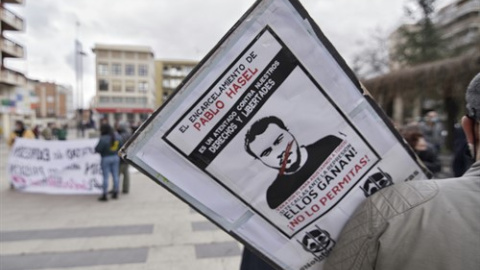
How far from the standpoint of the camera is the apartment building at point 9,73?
32719 millimetres

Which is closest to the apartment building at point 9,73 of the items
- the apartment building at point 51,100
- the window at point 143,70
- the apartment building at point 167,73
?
the window at point 143,70

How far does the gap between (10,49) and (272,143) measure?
1673 inches

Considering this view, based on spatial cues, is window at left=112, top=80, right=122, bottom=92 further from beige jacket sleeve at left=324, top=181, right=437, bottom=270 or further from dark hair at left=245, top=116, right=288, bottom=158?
beige jacket sleeve at left=324, top=181, right=437, bottom=270

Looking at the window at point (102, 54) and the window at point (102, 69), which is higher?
the window at point (102, 54)

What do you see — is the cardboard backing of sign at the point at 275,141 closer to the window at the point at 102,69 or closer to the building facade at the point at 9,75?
the building facade at the point at 9,75

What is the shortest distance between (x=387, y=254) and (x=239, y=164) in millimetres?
549

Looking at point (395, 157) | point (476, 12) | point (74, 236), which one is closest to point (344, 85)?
point (395, 157)

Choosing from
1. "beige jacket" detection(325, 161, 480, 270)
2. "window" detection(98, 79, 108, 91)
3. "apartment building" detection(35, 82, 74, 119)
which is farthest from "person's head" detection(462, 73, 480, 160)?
"apartment building" detection(35, 82, 74, 119)

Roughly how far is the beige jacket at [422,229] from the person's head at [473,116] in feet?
0.48

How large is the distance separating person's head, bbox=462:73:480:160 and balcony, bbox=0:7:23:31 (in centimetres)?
4126

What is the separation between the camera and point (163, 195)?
730cm

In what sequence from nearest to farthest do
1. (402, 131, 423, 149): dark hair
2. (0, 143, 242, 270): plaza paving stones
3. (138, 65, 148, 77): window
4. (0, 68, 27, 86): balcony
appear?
(0, 143, 242, 270): plaza paving stones
(402, 131, 423, 149): dark hair
(0, 68, 27, 86): balcony
(138, 65, 148, 77): window

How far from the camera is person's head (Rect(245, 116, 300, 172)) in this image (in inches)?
44.0

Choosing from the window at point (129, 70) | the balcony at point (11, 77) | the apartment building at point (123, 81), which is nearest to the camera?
the balcony at point (11, 77)
